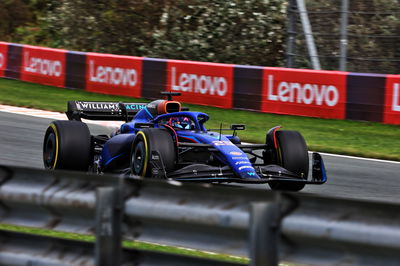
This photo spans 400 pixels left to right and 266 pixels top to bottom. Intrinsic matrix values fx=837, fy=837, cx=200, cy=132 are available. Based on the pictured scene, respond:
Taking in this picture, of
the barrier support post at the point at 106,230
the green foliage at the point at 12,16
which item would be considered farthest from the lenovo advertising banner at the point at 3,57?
the barrier support post at the point at 106,230

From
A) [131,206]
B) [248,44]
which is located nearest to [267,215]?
[131,206]

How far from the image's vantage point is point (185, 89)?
58.0ft

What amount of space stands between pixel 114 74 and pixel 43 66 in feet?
7.75

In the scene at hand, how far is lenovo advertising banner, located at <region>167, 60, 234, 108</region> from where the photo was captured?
1697 cm

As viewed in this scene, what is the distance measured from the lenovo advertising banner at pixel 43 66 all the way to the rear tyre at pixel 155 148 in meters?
11.7

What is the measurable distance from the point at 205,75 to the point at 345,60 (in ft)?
9.47

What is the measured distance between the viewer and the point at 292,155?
30.1ft

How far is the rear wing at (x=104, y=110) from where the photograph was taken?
10719 millimetres

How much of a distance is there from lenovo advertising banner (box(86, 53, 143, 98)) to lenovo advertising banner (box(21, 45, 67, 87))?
2.98 feet

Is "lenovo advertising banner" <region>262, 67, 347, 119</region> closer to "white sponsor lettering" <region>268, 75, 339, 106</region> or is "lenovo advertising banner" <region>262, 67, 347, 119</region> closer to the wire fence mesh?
"white sponsor lettering" <region>268, 75, 339, 106</region>

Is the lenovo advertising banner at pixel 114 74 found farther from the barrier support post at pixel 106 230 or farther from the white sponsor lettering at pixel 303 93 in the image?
the barrier support post at pixel 106 230

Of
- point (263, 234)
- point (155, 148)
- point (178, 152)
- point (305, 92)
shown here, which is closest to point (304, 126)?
point (305, 92)

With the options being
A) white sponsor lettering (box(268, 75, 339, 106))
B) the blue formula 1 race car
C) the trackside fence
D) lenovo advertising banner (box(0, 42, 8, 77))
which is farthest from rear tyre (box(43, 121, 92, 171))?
lenovo advertising banner (box(0, 42, 8, 77))

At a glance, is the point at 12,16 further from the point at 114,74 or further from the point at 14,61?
the point at 114,74
